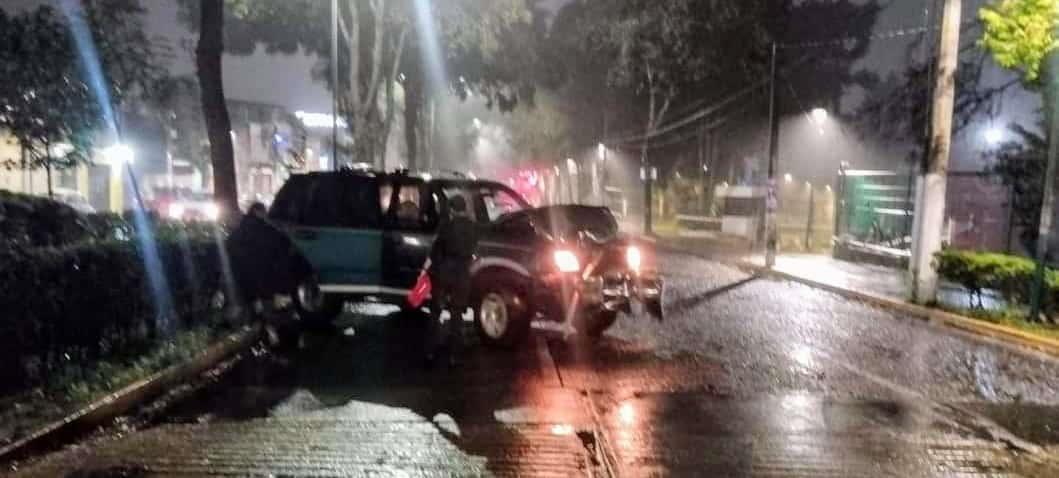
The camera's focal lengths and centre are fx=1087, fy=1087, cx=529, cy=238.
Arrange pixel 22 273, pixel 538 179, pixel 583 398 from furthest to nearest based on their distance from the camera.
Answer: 1. pixel 538 179
2. pixel 583 398
3. pixel 22 273

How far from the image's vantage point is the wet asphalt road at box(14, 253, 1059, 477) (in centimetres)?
740

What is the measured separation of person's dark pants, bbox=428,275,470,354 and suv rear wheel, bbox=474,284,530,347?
30.5 inches

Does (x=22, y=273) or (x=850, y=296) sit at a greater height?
(x=22, y=273)

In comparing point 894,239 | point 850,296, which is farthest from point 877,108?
point 850,296

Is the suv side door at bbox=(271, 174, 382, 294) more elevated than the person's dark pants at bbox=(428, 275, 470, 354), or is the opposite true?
the suv side door at bbox=(271, 174, 382, 294)

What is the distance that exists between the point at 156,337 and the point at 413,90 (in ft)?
103

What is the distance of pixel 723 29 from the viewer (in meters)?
40.4

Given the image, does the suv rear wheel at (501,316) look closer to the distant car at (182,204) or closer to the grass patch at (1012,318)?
the grass patch at (1012,318)

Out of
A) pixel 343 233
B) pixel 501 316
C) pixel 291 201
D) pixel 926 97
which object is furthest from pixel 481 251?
pixel 926 97

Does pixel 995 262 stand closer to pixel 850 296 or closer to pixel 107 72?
pixel 850 296

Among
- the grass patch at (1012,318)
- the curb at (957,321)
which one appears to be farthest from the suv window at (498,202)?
the grass patch at (1012,318)

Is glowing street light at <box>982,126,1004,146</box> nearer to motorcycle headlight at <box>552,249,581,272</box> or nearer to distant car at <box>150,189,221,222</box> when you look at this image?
distant car at <box>150,189,221,222</box>

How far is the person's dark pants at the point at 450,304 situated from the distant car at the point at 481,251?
91cm

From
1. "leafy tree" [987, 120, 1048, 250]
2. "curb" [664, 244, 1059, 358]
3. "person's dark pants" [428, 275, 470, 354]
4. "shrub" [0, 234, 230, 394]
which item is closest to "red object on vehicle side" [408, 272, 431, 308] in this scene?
"person's dark pants" [428, 275, 470, 354]
